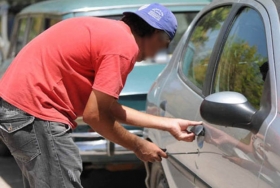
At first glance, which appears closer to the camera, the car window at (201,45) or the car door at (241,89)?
the car door at (241,89)

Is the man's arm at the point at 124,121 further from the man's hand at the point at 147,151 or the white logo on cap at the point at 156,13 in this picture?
the white logo on cap at the point at 156,13

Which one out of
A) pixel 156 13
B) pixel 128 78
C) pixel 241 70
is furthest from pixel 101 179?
pixel 156 13

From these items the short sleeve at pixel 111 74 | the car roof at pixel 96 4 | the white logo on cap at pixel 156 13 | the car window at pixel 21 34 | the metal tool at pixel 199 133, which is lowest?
the car window at pixel 21 34

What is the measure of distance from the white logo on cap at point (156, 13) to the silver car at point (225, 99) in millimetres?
458

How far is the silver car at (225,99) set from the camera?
2.83 m

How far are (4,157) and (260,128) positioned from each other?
18.4ft

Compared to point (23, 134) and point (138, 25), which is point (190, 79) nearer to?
point (138, 25)

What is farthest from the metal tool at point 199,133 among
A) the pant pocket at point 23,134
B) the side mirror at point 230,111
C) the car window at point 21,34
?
the car window at point 21,34

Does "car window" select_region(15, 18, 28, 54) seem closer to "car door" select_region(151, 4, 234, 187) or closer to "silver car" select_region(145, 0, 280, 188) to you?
"silver car" select_region(145, 0, 280, 188)

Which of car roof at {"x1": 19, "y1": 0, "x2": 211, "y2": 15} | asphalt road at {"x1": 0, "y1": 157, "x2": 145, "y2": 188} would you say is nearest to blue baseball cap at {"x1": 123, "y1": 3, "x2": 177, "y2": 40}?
asphalt road at {"x1": 0, "y1": 157, "x2": 145, "y2": 188}

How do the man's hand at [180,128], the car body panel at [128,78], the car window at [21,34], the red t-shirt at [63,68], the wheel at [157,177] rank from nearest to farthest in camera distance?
the red t-shirt at [63,68], the man's hand at [180,128], the wheel at [157,177], the car body panel at [128,78], the car window at [21,34]

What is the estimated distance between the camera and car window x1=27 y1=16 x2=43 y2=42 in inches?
290

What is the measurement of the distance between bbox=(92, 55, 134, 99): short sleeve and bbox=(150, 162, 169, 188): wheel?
137 cm

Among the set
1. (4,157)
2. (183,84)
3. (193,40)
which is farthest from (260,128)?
(4,157)
